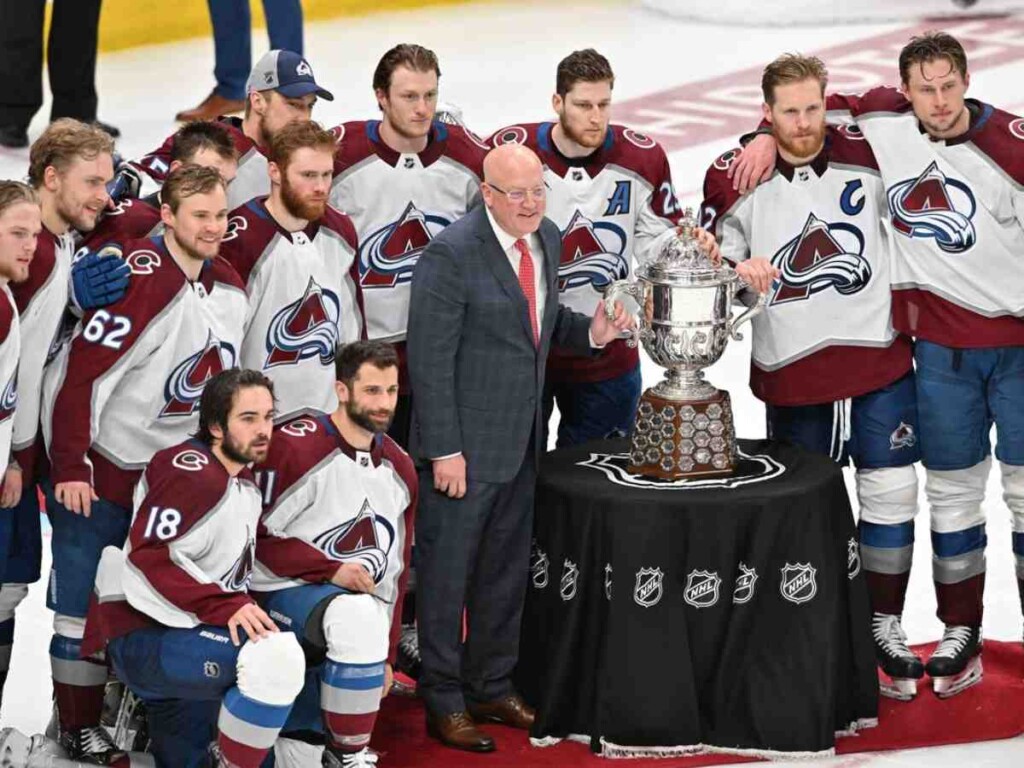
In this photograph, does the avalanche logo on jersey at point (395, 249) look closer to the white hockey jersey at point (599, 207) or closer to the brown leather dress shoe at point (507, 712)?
the white hockey jersey at point (599, 207)

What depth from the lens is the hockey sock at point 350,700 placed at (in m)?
4.66

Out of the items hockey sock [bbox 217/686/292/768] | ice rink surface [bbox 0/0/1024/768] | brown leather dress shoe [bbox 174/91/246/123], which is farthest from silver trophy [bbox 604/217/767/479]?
brown leather dress shoe [bbox 174/91/246/123]

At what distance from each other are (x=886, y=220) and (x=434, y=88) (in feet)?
3.48

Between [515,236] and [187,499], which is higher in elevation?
[515,236]

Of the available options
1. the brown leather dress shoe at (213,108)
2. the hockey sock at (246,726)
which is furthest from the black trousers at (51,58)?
the hockey sock at (246,726)

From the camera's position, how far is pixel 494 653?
5.21m

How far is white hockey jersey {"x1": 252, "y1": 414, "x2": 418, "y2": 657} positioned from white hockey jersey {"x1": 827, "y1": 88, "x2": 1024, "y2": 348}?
4.30ft

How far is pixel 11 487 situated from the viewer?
477 cm

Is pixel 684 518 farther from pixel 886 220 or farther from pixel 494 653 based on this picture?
pixel 886 220

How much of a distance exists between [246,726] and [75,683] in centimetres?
54

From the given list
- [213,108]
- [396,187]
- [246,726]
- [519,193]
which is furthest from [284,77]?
[213,108]

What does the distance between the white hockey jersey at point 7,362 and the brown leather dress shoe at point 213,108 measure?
19.3ft

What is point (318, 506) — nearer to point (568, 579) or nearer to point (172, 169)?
point (568, 579)

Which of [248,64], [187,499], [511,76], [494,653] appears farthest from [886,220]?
[511,76]
